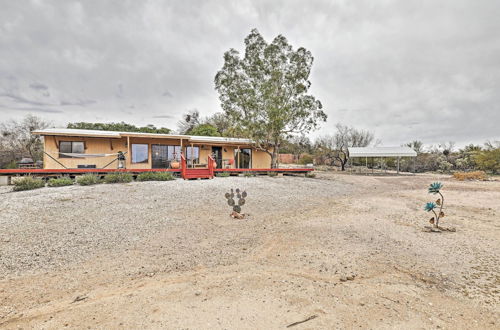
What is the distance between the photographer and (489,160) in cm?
1809

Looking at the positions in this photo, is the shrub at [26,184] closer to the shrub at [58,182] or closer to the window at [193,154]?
the shrub at [58,182]

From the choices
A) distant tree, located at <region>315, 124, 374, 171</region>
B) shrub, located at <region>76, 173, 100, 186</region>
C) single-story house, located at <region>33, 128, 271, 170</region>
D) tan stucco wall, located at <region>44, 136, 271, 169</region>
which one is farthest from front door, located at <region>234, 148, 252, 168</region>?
distant tree, located at <region>315, 124, 374, 171</region>

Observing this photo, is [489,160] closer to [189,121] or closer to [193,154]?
[193,154]

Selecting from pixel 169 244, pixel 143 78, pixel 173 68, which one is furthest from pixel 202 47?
pixel 169 244

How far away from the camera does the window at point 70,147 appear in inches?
452

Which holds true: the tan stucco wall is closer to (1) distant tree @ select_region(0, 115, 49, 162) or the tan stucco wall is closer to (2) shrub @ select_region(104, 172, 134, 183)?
(2) shrub @ select_region(104, 172, 134, 183)

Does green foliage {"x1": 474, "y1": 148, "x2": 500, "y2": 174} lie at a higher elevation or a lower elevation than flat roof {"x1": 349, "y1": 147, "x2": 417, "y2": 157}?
lower

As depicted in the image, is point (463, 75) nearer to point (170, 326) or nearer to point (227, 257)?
point (227, 257)

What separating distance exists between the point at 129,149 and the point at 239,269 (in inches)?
475

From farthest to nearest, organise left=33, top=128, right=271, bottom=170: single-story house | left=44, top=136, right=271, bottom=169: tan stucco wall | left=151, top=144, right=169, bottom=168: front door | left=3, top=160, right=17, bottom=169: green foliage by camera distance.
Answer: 1. left=3, top=160, right=17, bottom=169: green foliage
2. left=151, top=144, right=169, bottom=168: front door
3. left=33, top=128, right=271, bottom=170: single-story house
4. left=44, top=136, right=271, bottom=169: tan stucco wall

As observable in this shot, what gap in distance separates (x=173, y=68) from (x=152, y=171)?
8.92 m

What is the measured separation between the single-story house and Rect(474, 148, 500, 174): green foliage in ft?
63.9

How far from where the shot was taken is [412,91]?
65.4 ft

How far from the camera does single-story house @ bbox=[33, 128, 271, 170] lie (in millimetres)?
11281
